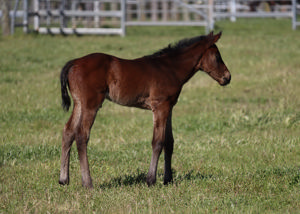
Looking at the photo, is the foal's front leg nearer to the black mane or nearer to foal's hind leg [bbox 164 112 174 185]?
foal's hind leg [bbox 164 112 174 185]

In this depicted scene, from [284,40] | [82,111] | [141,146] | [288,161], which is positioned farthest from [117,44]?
[82,111]

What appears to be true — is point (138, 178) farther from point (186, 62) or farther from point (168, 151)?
point (186, 62)

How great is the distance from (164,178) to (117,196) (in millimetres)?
846

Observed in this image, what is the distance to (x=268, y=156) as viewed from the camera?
23.9 ft

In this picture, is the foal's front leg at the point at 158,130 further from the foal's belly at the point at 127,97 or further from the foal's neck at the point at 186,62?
the foal's neck at the point at 186,62

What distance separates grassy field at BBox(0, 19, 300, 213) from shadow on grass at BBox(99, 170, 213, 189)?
0.01 metres

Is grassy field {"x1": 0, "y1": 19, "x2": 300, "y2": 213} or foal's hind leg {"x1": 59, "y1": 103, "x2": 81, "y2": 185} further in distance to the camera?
foal's hind leg {"x1": 59, "y1": 103, "x2": 81, "y2": 185}

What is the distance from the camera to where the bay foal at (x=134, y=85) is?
5.32 m

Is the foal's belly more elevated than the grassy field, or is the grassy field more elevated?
the foal's belly

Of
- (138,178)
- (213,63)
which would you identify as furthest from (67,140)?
(213,63)

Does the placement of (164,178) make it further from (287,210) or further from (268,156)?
(268,156)

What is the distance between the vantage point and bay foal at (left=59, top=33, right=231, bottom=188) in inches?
209

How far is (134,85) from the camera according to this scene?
548 centimetres

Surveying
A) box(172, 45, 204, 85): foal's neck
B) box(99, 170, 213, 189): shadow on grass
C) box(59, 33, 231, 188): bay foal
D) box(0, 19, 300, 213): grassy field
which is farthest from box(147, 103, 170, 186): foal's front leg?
box(172, 45, 204, 85): foal's neck
